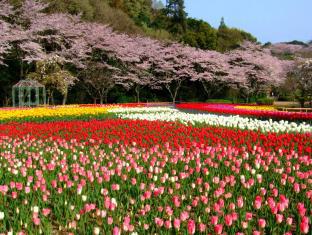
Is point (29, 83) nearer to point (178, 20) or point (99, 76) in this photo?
point (99, 76)

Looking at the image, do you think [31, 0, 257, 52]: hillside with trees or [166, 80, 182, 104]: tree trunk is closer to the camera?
[31, 0, 257, 52]: hillside with trees

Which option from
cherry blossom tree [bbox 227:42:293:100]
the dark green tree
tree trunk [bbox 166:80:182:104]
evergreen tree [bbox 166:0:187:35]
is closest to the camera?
tree trunk [bbox 166:80:182:104]

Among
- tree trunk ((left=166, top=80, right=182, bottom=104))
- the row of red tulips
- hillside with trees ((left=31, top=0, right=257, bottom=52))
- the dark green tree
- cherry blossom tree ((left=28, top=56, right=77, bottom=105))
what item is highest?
hillside with trees ((left=31, top=0, right=257, bottom=52))

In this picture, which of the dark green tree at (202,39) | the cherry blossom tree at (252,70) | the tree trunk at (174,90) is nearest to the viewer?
the tree trunk at (174,90)

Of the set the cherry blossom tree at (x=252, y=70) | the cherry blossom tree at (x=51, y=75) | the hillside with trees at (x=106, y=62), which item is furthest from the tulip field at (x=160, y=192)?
the cherry blossom tree at (x=252, y=70)

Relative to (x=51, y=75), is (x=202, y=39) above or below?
above

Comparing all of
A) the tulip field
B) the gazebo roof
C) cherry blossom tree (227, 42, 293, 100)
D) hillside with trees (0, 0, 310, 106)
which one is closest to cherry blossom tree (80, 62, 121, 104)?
hillside with trees (0, 0, 310, 106)

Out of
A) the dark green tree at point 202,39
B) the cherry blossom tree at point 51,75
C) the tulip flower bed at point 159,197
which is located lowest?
the tulip flower bed at point 159,197

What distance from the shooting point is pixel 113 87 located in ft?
130

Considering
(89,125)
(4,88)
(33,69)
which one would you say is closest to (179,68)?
(33,69)

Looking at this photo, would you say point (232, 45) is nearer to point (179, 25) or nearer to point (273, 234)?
point (179, 25)

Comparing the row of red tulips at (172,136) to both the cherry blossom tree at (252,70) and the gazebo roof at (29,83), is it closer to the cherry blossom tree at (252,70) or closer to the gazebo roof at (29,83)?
the gazebo roof at (29,83)

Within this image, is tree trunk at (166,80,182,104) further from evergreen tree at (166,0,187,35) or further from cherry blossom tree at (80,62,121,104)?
evergreen tree at (166,0,187,35)

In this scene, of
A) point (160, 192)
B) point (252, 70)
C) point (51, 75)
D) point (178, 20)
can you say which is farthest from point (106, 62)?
point (160, 192)
